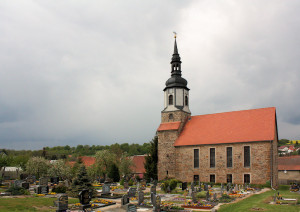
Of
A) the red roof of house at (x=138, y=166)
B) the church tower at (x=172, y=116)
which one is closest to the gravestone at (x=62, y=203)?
the church tower at (x=172, y=116)

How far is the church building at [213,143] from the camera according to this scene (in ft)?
104

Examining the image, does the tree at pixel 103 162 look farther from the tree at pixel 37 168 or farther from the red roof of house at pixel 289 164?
the red roof of house at pixel 289 164

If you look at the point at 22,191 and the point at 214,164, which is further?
the point at 214,164

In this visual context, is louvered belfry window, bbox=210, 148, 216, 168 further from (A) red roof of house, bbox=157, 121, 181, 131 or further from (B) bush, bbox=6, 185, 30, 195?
(B) bush, bbox=6, 185, 30, 195

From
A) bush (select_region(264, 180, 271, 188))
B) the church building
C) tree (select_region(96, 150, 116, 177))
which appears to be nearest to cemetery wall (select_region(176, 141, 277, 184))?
the church building

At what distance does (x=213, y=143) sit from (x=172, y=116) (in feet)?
26.5

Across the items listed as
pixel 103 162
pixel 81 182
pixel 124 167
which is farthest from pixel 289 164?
pixel 81 182

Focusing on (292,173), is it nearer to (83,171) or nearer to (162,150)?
(162,150)

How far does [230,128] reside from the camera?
35.5m

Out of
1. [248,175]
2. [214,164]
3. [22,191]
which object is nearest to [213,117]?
[214,164]

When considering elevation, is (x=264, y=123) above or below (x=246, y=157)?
above

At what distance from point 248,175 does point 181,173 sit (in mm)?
8929

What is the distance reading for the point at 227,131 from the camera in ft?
116

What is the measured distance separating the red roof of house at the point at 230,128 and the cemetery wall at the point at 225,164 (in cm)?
79
